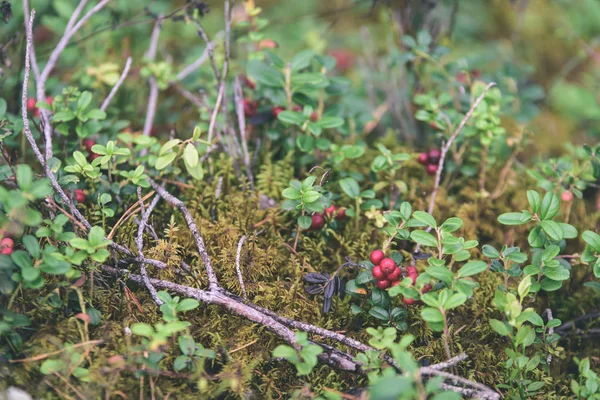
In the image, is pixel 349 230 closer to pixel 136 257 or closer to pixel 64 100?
pixel 136 257

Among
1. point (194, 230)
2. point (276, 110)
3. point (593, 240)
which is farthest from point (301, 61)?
point (593, 240)

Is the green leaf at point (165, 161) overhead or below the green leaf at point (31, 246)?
overhead

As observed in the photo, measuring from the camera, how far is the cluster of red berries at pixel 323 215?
2258mm

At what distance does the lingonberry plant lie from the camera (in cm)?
175

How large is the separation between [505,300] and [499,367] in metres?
0.37

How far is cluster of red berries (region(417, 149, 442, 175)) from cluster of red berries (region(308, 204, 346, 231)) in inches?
22.9

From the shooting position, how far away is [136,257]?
2.02 metres

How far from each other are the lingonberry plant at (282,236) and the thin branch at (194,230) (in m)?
0.01

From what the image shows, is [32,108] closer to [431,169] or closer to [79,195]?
[79,195]

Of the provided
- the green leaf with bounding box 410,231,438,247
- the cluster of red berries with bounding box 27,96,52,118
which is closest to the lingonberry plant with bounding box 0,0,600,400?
the green leaf with bounding box 410,231,438,247

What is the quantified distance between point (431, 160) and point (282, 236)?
0.89 m

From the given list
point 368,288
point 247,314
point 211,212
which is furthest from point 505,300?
point 211,212

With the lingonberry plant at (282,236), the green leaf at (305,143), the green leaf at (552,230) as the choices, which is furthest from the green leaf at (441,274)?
the green leaf at (305,143)

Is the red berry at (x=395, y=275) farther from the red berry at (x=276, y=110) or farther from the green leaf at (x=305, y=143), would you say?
the red berry at (x=276, y=110)
